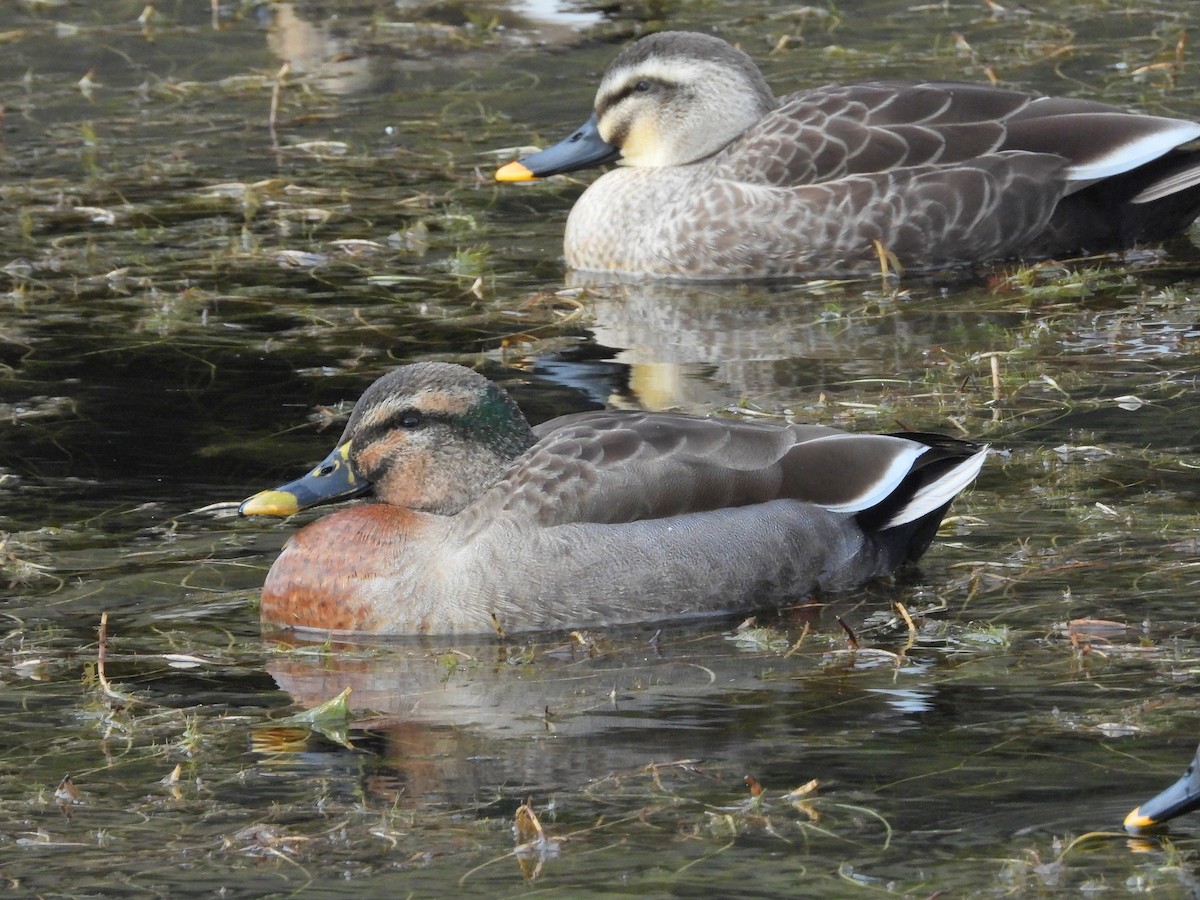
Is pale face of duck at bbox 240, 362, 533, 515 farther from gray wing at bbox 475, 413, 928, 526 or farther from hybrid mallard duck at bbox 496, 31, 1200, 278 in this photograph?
hybrid mallard duck at bbox 496, 31, 1200, 278

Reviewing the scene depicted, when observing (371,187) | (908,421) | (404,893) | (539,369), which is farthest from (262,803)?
(371,187)

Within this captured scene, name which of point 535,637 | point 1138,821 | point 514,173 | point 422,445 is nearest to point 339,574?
point 422,445

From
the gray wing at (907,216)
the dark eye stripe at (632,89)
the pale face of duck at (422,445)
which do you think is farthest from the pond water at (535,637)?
the dark eye stripe at (632,89)

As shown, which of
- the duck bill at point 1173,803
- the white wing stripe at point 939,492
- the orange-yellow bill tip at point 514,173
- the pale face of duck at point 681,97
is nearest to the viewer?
the duck bill at point 1173,803

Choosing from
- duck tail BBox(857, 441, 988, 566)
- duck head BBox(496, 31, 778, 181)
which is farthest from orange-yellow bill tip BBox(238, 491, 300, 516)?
duck head BBox(496, 31, 778, 181)

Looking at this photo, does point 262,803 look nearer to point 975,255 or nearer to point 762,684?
point 762,684

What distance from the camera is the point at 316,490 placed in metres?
7.68

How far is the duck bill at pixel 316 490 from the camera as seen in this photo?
757cm

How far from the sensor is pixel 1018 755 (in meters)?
5.88

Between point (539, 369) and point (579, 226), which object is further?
point (579, 226)

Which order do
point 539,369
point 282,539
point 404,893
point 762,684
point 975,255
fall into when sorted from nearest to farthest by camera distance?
point 404,893 < point 762,684 < point 282,539 < point 539,369 < point 975,255

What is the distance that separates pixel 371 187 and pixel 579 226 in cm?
183

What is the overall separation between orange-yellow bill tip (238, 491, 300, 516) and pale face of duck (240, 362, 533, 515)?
0.06m

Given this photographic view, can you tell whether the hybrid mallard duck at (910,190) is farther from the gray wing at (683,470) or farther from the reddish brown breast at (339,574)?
the reddish brown breast at (339,574)
